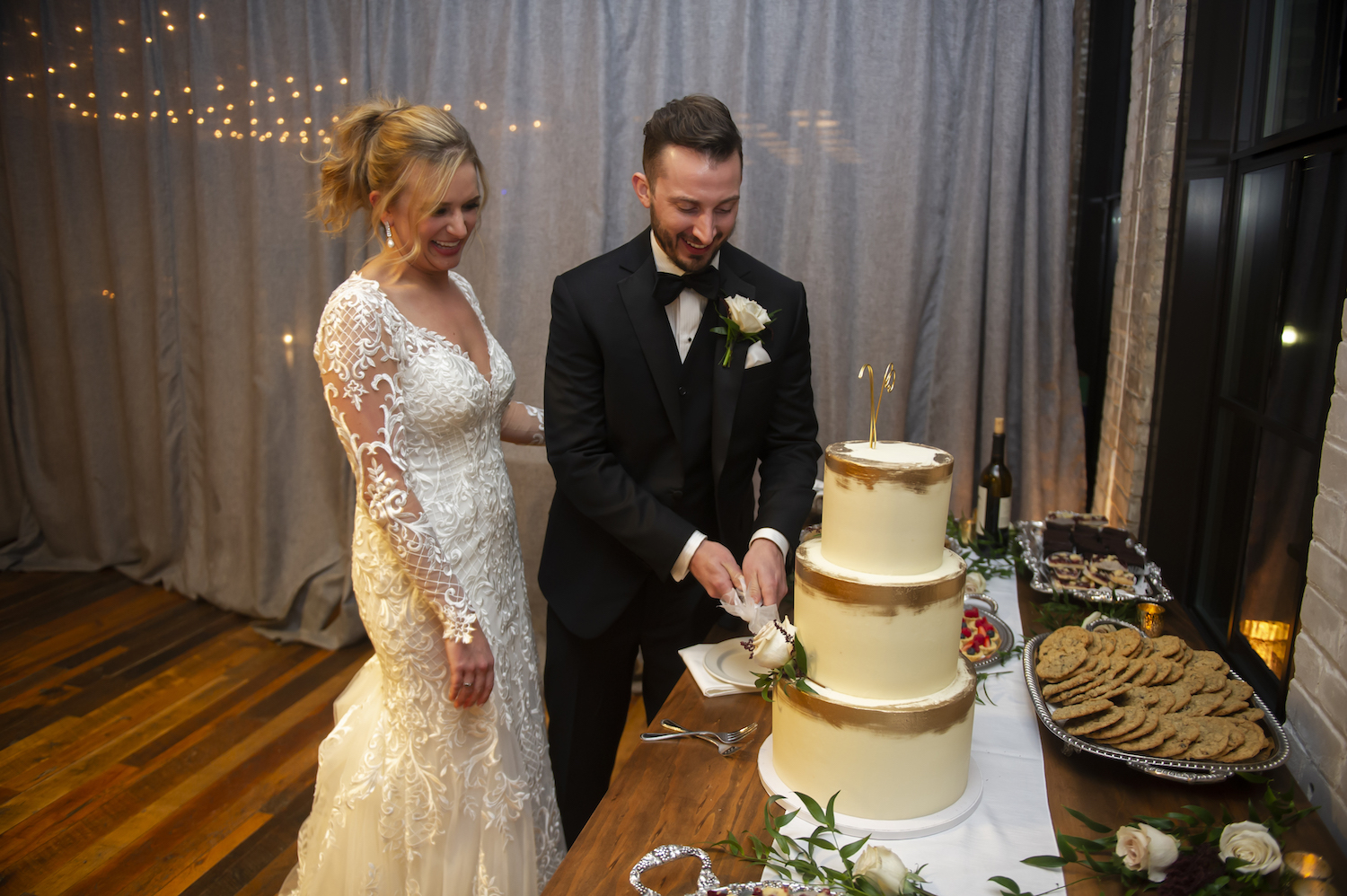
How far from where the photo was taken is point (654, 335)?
72.3 inches

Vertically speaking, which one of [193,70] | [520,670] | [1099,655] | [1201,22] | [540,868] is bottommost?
[540,868]

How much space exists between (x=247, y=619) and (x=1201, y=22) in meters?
4.03

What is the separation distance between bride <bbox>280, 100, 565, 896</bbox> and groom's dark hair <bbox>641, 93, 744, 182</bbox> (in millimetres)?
414

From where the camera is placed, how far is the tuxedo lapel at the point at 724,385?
1858mm

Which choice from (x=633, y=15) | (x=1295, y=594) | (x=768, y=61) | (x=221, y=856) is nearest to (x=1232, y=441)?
(x=1295, y=594)

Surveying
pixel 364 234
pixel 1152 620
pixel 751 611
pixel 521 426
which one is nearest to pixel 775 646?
pixel 751 611

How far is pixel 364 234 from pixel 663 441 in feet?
7.34

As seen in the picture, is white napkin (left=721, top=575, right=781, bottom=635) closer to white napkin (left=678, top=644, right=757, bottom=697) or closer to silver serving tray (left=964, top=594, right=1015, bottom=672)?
white napkin (left=678, top=644, right=757, bottom=697)

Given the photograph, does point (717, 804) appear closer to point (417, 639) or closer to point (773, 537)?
point (773, 537)

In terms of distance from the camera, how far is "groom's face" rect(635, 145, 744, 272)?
5.55ft

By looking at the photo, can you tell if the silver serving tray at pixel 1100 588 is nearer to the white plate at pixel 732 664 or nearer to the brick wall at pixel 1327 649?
the brick wall at pixel 1327 649

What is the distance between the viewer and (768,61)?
3066mm

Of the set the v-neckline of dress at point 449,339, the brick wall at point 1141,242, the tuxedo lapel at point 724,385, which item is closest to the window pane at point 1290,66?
the brick wall at point 1141,242

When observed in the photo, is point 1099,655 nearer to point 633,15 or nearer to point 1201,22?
point 1201,22
